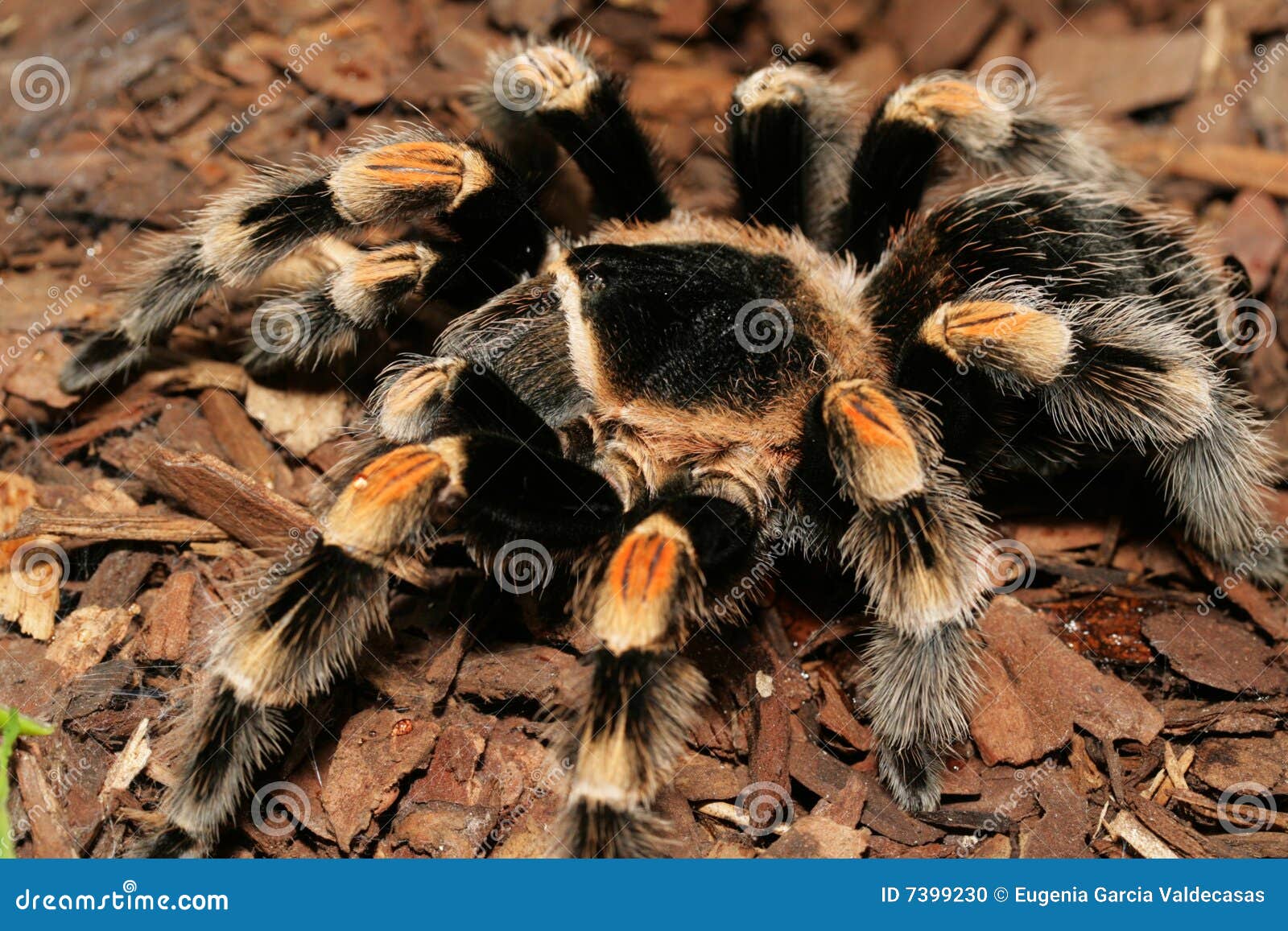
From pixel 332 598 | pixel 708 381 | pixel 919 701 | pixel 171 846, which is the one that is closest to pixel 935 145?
pixel 708 381

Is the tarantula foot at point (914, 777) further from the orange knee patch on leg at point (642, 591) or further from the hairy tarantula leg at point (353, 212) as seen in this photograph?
the hairy tarantula leg at point (353, 212)

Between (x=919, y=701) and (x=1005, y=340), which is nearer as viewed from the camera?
(x=1005, y=340)

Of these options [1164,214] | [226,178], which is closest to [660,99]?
[226,178]

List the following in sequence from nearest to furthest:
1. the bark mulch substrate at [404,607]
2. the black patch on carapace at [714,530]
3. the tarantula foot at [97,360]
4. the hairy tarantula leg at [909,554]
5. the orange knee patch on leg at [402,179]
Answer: the hairy tarantula leg at [909,554], the black patch on carapace at [714,530], the bark mulch substrate at [404,607], the orange knee patch on leg at [402,179], the tarantula foot at [97,360]

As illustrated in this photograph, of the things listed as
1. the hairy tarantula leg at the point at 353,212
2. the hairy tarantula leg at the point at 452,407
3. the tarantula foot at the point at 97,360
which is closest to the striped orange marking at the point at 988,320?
the hairy tarantula leg at the point at 452,407

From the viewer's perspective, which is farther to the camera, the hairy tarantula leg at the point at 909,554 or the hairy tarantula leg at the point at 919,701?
the hairy tarantula leg at the point at 919,701

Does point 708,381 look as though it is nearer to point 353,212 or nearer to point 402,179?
point 402,179

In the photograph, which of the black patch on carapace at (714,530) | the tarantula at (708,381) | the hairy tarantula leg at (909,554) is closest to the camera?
the tarantula at (708,381)
